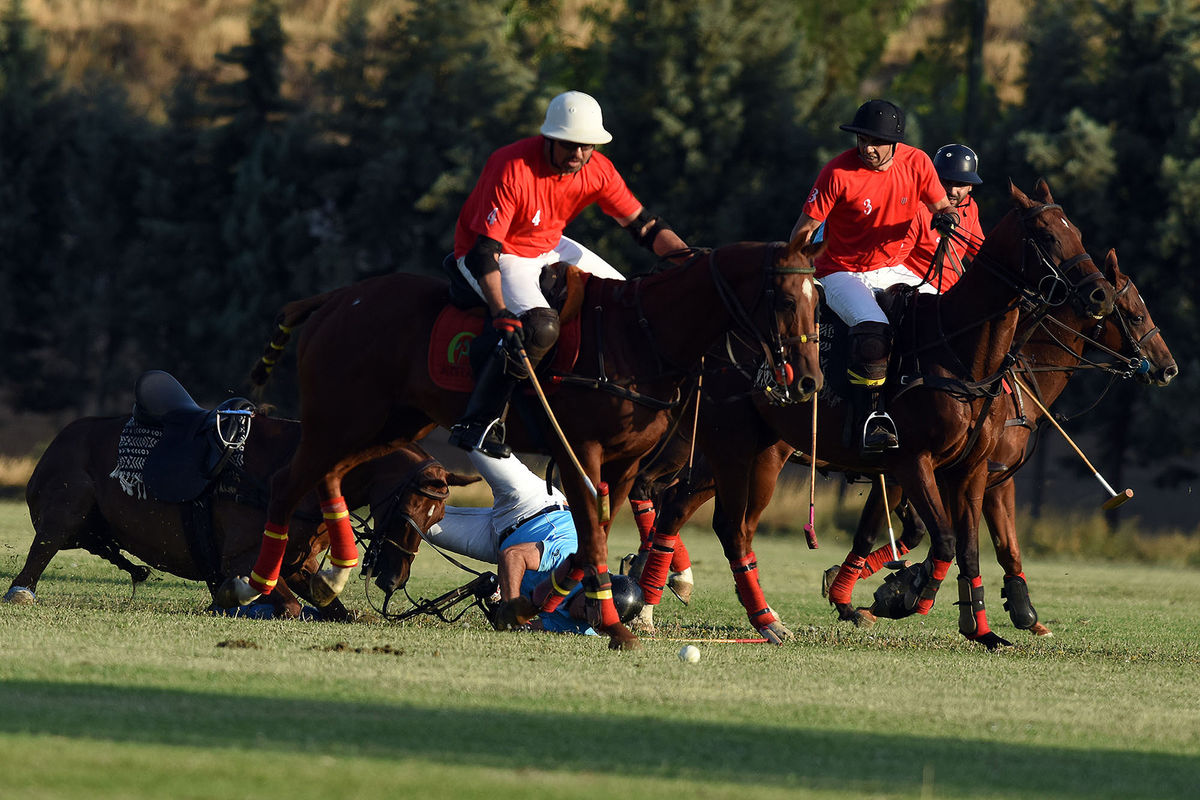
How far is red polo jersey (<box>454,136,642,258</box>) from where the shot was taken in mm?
9008

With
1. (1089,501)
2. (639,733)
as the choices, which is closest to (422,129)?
(1089,501)

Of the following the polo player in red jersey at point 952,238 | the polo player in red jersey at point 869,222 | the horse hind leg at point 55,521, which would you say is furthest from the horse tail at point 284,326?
the polo player in red jersey at point 952,238

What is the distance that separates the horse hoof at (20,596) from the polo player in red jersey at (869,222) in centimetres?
486

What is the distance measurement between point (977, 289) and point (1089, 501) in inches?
866

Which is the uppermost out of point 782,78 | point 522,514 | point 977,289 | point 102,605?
point 782,78

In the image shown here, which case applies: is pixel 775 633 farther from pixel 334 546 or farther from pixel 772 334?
pixel 334 546

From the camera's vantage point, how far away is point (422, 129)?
35500 mm

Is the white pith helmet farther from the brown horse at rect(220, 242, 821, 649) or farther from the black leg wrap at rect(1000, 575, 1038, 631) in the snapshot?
the black leg wrap at rect(1000, 575, 1038, 631)

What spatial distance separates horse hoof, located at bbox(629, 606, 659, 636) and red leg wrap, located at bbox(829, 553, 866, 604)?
1.88m

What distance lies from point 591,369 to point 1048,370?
3.75 metres

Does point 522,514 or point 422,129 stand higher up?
point 422,129

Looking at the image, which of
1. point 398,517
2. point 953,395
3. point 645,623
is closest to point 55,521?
point 398,517

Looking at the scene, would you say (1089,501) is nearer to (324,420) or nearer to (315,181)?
(315,181)

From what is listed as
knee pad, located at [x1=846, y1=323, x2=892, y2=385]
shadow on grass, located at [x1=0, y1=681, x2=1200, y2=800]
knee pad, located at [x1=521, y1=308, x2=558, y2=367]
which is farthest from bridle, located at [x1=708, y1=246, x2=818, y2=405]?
shadow on grass, located at [x1=0, y1=681, x2=1200, y2=800]
